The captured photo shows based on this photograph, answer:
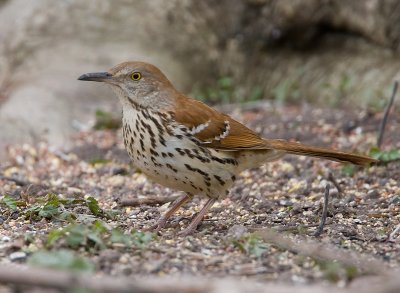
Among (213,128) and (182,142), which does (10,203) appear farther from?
(213,128)

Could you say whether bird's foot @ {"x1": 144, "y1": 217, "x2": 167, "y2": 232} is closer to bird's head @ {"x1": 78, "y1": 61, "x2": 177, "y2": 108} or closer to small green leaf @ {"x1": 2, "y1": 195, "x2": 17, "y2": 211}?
bird's head @ {"x1": 78, "y1": 61, "x2": 177, "y2": 108}

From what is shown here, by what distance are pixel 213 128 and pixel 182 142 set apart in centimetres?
35

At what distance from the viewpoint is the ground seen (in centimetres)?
392

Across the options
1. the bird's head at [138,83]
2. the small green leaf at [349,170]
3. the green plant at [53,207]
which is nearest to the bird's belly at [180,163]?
the bird's head at [138,83]

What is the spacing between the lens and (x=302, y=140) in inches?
290

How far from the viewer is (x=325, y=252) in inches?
154

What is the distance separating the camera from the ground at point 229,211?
3.92m

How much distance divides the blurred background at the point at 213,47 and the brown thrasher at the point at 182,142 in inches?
129

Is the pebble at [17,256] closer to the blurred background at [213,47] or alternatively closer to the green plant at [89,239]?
the green plant at [89,239]

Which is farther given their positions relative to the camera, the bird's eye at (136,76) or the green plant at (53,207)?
the bird's eye at (136,76)

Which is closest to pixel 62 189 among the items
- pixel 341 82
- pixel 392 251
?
pixel 392 251

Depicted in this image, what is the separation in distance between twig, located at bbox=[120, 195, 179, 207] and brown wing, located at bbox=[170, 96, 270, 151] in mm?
810

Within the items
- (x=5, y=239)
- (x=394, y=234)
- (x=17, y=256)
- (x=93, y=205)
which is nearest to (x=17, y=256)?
(x=17, y=256)

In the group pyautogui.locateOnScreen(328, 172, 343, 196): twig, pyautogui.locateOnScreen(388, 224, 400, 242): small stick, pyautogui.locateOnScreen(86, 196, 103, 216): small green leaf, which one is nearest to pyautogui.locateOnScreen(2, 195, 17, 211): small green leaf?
pyautogui.locateOnScreen(86, 196, 103, 216): small green leaf
